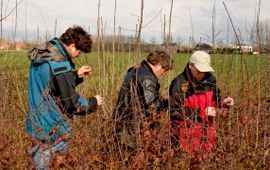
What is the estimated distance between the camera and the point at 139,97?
3.42 metres

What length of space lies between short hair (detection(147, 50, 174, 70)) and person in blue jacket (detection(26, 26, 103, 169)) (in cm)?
67

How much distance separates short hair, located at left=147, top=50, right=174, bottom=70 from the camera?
360cm

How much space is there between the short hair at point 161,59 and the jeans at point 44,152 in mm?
1041

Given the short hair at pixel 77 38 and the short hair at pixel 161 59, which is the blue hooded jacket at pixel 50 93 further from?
the short hair at pixel 161 59

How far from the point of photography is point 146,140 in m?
3.06

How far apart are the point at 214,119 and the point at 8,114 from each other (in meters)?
2.38

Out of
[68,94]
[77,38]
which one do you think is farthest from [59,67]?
[77,38]

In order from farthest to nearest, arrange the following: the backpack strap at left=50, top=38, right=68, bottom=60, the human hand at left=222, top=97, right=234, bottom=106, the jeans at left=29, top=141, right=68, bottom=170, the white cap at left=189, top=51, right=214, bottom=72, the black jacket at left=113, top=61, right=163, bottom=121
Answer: the white cap at left=189, top=51, right=214, bottom=72 → the human hand at left=222, top=97, right=234, bottom=106 → the black jacket at left=113, top=61, right=163, bottom=121 → the backpack strap at left=50, top=38, right=68, bottom=60 → the jeans at left=29, top=141, right=68, bottom=170

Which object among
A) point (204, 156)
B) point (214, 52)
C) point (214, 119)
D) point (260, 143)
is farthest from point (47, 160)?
point (214, 52)

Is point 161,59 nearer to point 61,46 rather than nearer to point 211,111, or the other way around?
point 211,111

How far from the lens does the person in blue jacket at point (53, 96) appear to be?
2.92 metres

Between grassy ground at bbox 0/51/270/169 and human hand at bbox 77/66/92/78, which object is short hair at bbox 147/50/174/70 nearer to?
grassy ground at bbox 0/51/270/169

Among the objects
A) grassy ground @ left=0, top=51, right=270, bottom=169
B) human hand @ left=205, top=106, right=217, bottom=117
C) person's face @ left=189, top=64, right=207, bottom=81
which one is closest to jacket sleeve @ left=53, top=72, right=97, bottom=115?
grassy ground @ left=0, top=51, right=270, bottom=169

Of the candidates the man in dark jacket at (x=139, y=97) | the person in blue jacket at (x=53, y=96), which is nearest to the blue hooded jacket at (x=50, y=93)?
the person in blue jacket at (x=53, y=96)
